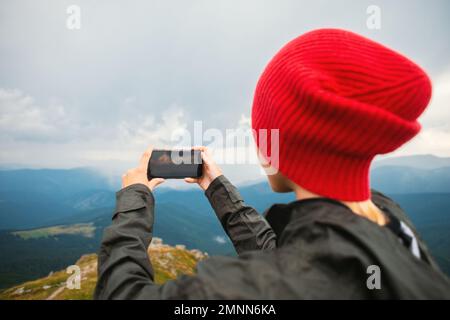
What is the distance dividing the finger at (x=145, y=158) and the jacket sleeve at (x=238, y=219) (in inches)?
38.1

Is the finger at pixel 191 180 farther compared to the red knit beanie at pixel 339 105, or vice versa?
the finger at pixel 191 180

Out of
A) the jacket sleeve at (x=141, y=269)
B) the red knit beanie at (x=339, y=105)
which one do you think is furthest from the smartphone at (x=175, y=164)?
the red knit beanie at (x=339, y=105)

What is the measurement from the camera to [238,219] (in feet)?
13.0

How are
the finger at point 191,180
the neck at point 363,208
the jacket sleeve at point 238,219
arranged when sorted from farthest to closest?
the finger at point 191,180, the jacket sleeve at point 238,219, the neck at point 363,208

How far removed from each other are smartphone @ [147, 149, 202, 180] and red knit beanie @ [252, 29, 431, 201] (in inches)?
76.1

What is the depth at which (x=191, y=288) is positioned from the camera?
6.67 ft

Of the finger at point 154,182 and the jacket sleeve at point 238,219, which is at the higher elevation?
the finger at point 154,182

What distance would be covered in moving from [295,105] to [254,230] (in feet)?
6.57

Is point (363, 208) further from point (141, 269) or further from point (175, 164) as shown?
point (175, 164)

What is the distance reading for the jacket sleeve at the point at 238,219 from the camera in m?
3.78

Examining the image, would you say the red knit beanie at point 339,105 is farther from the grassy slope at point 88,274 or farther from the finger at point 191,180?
the grassy slope at point 88,274

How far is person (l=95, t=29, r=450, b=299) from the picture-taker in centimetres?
197

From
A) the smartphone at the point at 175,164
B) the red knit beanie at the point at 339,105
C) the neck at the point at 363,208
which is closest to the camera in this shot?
the red knit beanie at the point at 339,105

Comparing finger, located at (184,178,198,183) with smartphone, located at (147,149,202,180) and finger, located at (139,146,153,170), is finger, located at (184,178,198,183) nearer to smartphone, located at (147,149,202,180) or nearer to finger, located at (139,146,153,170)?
smartphone, located at (147,149,202,180)
